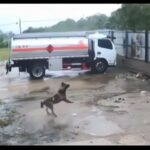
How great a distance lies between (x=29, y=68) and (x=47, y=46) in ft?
5.14

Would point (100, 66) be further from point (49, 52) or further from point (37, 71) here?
point (37, 71)

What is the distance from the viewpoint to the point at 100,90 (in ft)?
51.6

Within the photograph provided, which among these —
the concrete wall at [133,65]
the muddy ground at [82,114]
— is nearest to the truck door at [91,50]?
the concrete wall at [133,65]

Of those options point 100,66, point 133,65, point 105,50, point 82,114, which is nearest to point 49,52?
point 100,66

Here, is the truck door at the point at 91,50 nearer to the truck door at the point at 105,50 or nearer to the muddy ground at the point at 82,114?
the truck door at the point at 105,50

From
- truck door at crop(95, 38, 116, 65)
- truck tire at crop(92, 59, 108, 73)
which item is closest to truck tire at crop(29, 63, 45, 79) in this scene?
truck tire at crop(92, 59, 108, 73)

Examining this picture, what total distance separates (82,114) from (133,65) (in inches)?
466

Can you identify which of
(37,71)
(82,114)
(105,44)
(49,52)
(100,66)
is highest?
(105,44)

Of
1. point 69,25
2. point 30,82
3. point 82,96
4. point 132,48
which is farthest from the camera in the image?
point 69,25

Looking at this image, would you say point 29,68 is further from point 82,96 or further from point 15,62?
point 82,96

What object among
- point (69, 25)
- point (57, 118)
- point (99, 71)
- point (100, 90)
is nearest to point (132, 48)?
point (99, 71)

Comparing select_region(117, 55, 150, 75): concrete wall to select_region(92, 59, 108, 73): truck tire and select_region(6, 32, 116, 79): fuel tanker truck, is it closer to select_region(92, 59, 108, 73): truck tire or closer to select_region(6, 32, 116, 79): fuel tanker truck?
select_region(92, 59, 108, 73): truck tire

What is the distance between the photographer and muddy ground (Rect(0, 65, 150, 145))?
26.2ft

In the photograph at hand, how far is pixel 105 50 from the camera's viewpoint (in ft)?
73.0
